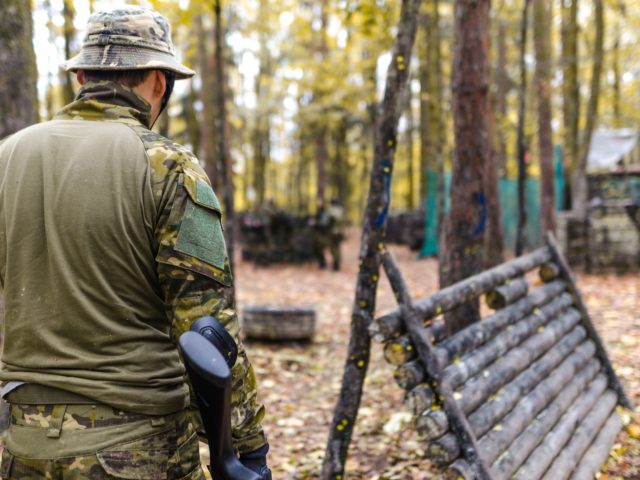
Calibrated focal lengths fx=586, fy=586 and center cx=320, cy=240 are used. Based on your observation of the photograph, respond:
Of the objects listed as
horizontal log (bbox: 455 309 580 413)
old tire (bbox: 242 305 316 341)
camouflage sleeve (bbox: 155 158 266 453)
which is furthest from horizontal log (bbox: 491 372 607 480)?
old tire (bbox: 242 305 316 341)

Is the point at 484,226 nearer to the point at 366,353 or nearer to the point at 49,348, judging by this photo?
the point at 366,353

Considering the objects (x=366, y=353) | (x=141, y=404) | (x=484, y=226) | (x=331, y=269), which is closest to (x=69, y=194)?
(x=141, y=404)

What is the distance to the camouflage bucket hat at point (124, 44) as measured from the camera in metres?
1.85

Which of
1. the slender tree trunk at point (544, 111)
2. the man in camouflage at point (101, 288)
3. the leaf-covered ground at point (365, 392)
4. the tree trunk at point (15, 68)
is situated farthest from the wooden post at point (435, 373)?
the slender tree trunk at point (544, 111)

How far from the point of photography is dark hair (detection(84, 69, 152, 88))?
1.88 m

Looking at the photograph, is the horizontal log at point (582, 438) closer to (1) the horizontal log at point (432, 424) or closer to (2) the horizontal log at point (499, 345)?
(2) the horizontal log at point (499, 345)

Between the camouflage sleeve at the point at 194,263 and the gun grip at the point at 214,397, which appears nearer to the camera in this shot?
the gun grip at the point at 214,397

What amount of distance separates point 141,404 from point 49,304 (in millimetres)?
407

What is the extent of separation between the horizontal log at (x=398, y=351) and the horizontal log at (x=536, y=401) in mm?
650

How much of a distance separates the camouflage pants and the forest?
1.44 metres

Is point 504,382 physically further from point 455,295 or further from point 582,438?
point 582,438

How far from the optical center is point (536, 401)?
4.00 meters

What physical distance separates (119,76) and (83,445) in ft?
3.73

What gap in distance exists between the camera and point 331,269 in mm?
16109
